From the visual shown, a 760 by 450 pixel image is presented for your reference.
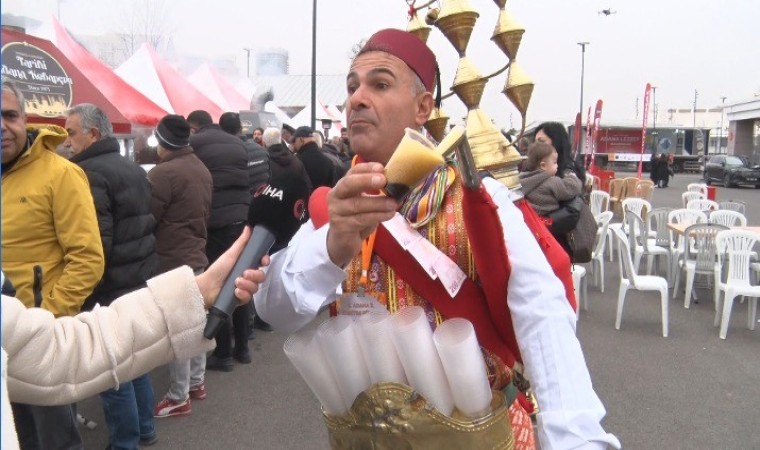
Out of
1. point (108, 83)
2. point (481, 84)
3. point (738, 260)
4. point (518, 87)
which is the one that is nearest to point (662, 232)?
point (738, 260)

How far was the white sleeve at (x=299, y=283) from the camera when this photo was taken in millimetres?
1358

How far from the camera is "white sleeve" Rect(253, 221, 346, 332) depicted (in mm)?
1358

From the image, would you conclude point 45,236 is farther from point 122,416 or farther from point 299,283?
point 299,283

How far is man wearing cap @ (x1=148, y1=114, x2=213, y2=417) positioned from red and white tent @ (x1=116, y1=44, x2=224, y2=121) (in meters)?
4.72

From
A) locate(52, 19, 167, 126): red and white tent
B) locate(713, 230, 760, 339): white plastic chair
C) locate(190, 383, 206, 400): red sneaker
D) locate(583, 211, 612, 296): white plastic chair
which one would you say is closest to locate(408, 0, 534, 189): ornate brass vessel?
locate(190, 383, 206, 400): red sneaker

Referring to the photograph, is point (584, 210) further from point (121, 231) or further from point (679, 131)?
point (679, 131)

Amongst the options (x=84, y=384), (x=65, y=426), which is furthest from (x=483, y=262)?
(x=65, y=426)

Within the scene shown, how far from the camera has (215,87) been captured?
13164mm

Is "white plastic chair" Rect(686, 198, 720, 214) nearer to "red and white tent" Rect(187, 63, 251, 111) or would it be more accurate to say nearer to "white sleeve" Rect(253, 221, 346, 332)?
"red and white tent" Rect(187, 63, 251, 111)

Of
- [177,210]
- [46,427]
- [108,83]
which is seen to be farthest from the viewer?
[108,83]

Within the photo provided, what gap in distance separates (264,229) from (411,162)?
474 mm

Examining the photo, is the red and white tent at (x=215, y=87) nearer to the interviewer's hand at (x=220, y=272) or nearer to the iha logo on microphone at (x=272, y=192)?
Result: the interviewer's hand at (x=220, y=272)

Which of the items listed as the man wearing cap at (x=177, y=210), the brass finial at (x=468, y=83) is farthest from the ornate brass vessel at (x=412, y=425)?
the man wearing cap at (x=177, y=210)

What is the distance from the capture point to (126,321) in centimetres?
152
